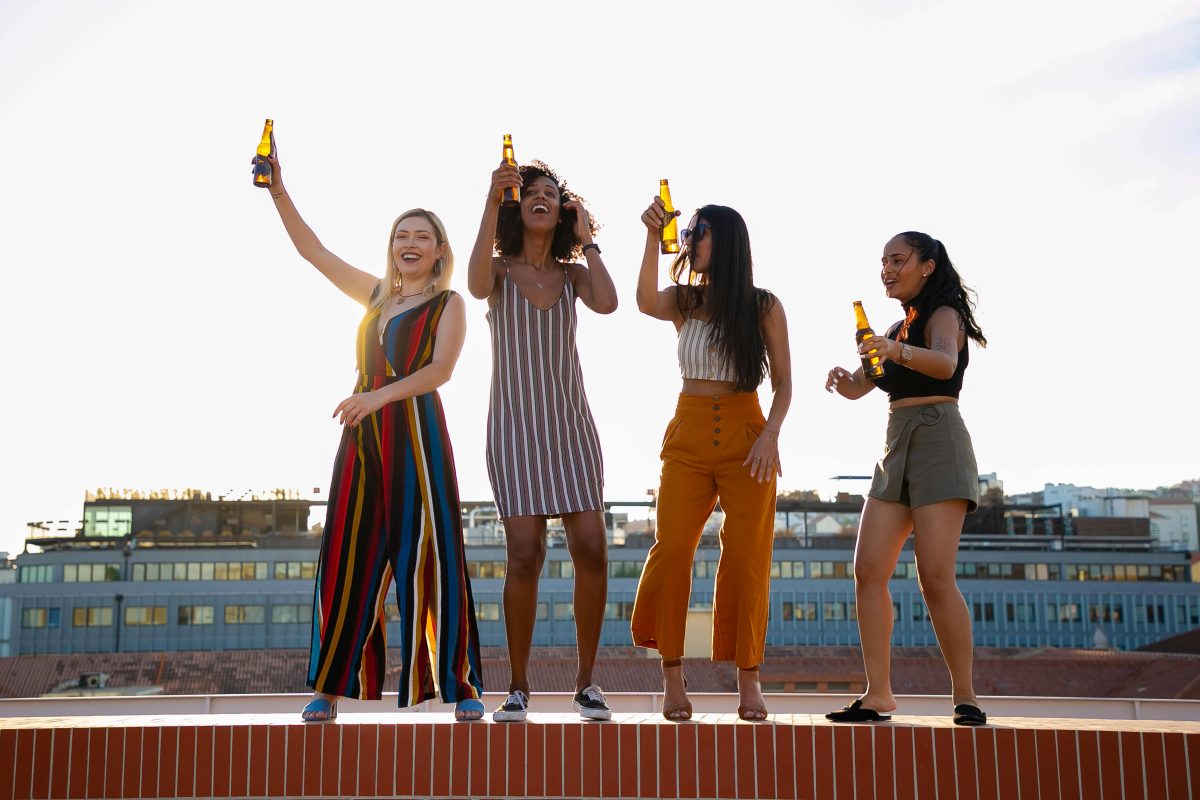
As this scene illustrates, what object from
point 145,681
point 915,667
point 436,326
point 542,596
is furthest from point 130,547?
point 436,326

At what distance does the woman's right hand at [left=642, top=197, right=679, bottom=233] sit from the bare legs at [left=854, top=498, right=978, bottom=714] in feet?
4.81

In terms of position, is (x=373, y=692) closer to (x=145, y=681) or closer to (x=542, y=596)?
(x=145, y=681)

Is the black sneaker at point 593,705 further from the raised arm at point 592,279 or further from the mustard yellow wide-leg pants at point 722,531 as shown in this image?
the raised arm at point 592,279

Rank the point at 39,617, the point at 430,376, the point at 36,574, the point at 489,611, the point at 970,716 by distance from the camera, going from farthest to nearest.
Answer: the point at 36,574 → the point at 489,611 → the point at 39,617 → the point at 430,376 → the point at 970,716

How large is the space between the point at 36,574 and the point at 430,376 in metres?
74.3

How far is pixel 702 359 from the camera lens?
508 centimetres

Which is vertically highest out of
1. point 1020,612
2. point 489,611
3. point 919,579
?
point 919,579

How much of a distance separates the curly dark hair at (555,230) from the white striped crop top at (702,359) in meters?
0.72

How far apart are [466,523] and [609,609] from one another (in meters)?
11.2

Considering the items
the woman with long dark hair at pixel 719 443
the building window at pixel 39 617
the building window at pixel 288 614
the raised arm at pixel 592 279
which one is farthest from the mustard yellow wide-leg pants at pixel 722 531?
the building window at pixel 39 617

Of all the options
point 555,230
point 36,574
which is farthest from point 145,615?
point 555,230

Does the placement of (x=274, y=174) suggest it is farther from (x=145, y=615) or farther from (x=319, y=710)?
(x=145, y=615)

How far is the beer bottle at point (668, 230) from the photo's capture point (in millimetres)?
5020

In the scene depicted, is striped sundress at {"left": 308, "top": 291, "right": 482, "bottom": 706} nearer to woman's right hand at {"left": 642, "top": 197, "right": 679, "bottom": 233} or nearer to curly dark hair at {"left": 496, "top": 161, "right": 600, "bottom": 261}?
curly dark hair at {"left": 496, "top": 161, "right": 600, "bottom": 261}
